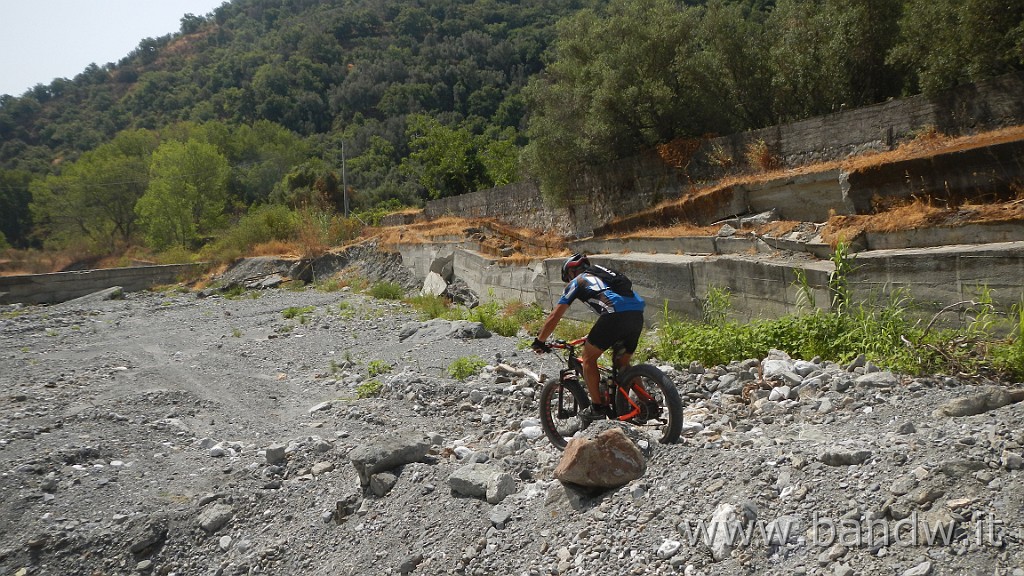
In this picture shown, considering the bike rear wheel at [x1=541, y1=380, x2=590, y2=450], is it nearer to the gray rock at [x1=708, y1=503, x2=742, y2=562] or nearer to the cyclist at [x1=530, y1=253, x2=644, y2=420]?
the cyclist at [x1=530, y1=253, x2=644, y2=420]

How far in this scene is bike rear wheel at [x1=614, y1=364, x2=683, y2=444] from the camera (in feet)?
15.4

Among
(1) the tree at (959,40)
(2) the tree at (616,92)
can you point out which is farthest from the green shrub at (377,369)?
(2) the tree at (616,92)

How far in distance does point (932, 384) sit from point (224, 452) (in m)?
6.87

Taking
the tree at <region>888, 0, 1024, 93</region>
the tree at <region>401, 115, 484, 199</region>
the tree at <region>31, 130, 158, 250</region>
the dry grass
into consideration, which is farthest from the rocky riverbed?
the tree at <region>31, 130, 158, 250</region>

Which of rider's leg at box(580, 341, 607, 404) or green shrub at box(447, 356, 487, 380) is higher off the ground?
rider's leg at box(580, 341, 607, 404)

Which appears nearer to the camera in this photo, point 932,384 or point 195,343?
point 932,384

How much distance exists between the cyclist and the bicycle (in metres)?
0.09

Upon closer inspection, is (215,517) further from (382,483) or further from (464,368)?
(464,368)

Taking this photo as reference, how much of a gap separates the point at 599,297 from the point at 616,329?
288 mm

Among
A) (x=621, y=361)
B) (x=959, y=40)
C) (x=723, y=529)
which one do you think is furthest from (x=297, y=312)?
(x=959, y=40)

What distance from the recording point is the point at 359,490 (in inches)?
214

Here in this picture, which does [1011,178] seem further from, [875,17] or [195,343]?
[195,343]

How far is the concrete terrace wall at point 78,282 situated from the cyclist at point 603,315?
102ft

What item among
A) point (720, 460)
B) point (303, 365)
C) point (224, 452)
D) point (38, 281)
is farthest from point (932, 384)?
point (38, 281)
